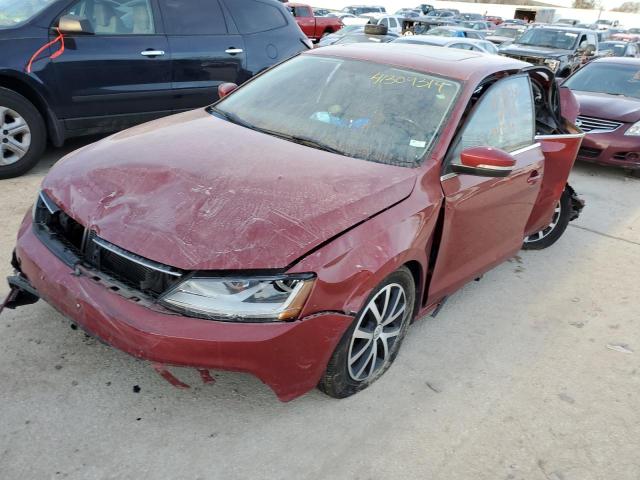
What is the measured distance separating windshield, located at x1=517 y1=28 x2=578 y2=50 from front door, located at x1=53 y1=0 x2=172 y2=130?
12181 millimetres

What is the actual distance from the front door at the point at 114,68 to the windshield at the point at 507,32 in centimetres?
1856

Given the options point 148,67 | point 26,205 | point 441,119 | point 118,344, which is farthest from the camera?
point 148,67

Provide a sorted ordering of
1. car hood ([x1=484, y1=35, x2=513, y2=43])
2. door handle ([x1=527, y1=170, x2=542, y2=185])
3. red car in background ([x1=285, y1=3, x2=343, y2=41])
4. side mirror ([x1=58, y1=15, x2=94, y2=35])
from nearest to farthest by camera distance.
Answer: door handle ([x1=527, y1=170, x2=542, y2=185]), side mirror ([x1=58, y1=15, x2=94, y2=35]), car hood ([x1=484, y1=35, x2=513, y2=43]), red car in background ([x1=285, y1=3, x2=343, y2=41])

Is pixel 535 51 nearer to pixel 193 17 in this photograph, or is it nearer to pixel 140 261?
pixel 193 17

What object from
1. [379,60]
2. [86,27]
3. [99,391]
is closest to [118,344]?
[99,391]

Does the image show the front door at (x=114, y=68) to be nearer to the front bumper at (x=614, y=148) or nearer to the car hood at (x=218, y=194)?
the car hood at (x=218, y=194)

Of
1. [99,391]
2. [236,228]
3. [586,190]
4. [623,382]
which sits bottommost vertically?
[586,190]

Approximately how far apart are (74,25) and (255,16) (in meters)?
2.19

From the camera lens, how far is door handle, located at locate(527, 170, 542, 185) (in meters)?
3.66

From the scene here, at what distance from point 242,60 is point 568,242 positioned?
154 inches

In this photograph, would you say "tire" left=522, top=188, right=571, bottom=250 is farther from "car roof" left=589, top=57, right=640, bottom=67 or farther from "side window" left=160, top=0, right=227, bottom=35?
"car roof" left=589, top=57, right=640, bottom=67

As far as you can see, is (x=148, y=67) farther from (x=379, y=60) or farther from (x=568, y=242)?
(x=568, y=242)

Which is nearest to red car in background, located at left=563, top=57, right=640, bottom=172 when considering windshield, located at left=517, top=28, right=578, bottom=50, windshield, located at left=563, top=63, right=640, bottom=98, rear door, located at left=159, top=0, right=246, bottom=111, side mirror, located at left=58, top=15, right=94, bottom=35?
windshield, located at left=563, top=63, right=640, bottom=98

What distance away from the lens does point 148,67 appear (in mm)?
5496
